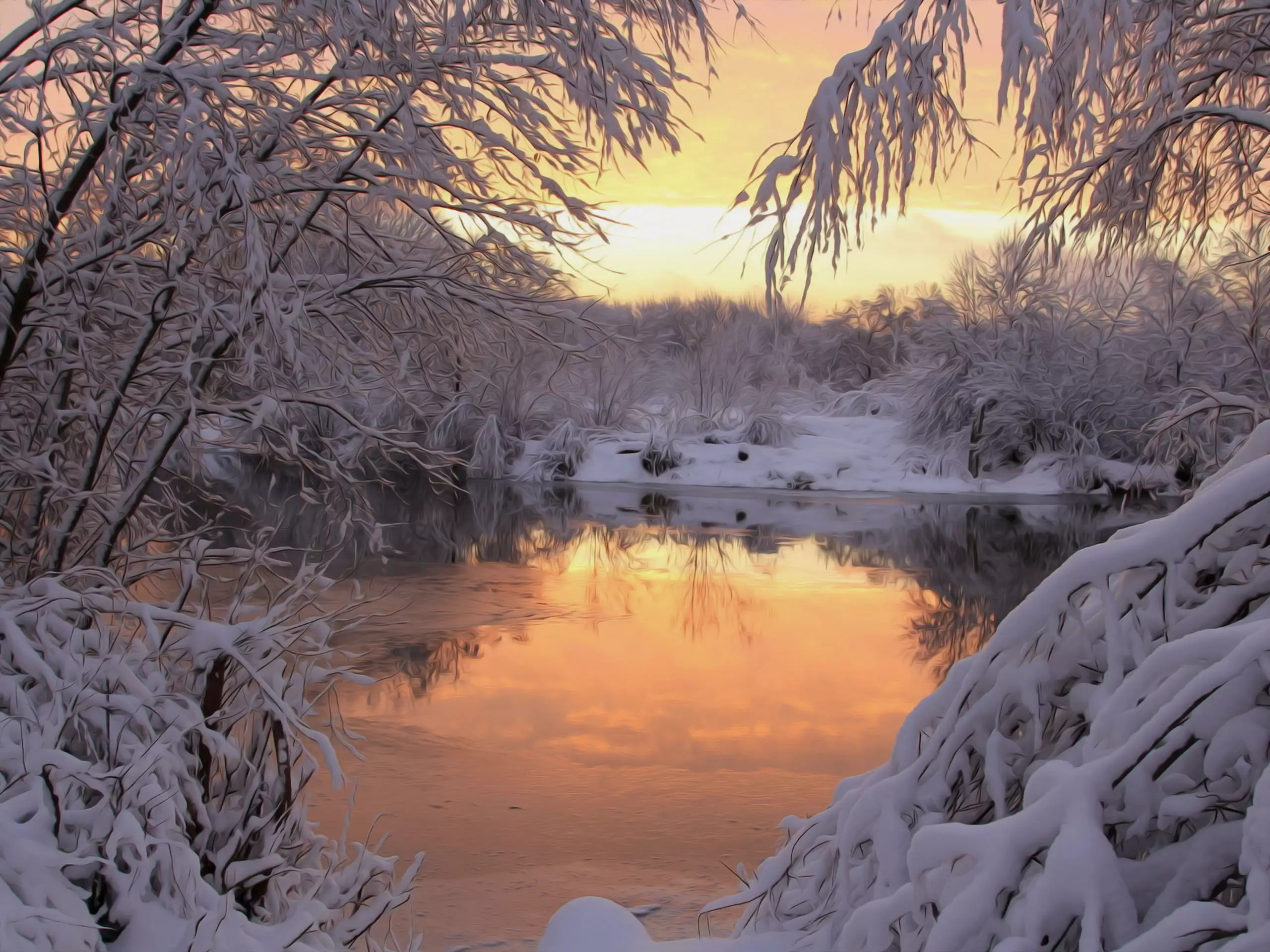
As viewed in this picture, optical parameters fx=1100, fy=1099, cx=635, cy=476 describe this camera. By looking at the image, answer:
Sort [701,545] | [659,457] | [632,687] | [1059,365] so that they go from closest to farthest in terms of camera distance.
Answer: [632,687], [701,545], [1059,365], [659,457]

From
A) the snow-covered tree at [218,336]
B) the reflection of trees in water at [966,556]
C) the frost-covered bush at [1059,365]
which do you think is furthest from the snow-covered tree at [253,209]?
the frost-covered bush at [1059,365]

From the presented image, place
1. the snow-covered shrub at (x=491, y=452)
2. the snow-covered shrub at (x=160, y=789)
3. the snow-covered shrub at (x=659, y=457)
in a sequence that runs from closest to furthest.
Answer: the snow-covered shrub at (x=160, y=789) → the snow-covered shrub at (x=491, y=452) → the snow-covered shrub at (x=659, y=457)

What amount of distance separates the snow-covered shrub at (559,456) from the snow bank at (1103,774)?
2156cm

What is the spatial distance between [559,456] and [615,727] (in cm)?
1756

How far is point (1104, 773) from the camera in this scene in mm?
2205

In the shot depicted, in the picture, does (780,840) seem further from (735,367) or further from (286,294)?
(735,367)

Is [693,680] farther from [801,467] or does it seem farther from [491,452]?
[491,452]

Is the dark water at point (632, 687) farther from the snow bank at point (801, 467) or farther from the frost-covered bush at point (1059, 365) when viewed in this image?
the frost-covered bush at point (1059, 365)

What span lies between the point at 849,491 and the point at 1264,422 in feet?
68.9

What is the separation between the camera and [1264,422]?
2.78 meters

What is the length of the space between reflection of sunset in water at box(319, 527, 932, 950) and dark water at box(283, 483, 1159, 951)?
21mm

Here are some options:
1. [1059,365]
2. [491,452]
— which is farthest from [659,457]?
[1059,365]

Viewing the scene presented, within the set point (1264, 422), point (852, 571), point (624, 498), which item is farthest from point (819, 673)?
point (624, 498)

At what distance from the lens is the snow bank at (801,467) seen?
2308 centimetres
